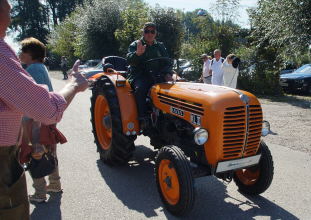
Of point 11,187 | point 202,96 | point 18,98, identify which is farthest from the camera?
point 202,96

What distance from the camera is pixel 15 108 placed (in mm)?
1454

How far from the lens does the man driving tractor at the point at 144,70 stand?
4.19m

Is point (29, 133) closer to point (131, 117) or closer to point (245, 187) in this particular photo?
point (131, 117)

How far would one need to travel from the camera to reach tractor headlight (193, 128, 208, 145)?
3003mm

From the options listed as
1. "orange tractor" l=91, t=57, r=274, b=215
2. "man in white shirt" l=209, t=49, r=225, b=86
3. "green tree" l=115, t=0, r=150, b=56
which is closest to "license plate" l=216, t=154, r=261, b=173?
"orange tractor" l=91, t=57, r=274, b=215

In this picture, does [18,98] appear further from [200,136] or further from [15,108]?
[200,136]

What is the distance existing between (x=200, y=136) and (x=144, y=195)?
119 centimetres

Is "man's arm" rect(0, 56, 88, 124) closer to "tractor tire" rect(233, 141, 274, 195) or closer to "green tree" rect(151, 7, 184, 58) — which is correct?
"tractor tire" rect(233, 141, 274, 195)

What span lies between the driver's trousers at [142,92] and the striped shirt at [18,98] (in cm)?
265

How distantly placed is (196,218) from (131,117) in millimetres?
1623

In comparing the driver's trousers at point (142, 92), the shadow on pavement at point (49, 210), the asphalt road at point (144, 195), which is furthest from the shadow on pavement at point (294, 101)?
the shadow on pavement at point (49, 210)

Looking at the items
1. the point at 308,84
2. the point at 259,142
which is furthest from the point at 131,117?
the point at 308,84

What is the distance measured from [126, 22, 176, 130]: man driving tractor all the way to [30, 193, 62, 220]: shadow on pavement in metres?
1.46

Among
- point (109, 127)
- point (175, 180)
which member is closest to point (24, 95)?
point (175, 180)
